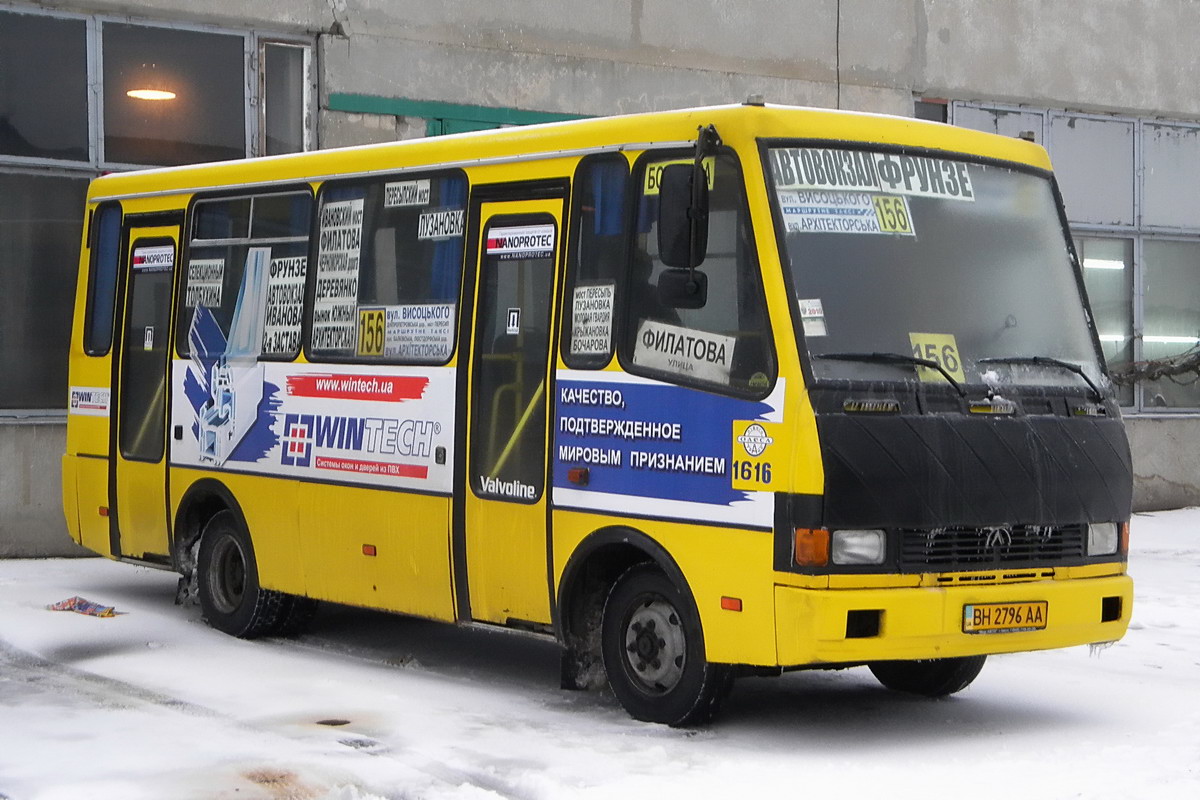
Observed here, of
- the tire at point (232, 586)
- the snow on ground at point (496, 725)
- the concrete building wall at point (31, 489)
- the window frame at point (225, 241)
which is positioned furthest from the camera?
the concrete building wall at point (31, 489)

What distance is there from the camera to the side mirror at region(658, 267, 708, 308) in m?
8.49

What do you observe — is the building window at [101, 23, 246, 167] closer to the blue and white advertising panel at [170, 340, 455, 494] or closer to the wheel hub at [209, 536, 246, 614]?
the blue and white advertising panel at [170, 340, 455, 494]

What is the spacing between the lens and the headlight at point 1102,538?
29.4ft

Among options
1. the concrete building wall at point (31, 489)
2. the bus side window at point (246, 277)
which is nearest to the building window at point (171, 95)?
the concrete building wall at point (31, 489)

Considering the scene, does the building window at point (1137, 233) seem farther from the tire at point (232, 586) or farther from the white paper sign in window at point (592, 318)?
the white paper sign in window at point (592, 318)

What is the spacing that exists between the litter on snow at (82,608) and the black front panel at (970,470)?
6.24 m

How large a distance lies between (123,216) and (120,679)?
14.0 feet

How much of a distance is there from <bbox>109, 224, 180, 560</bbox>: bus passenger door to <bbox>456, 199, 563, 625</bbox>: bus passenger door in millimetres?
3476

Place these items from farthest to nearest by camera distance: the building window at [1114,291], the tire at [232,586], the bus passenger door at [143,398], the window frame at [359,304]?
the building window at [1114,291] < the bus passenger door at [143,398] < the tire at [232,586] < the window frame at [359,304]

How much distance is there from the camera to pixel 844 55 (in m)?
20.2

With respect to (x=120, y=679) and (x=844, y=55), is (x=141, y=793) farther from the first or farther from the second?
(x=844, y=55)

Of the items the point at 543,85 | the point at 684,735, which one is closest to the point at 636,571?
the point at 684,735

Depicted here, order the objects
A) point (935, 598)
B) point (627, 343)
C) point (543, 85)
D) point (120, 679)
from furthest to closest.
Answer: point (543, 85)
point (120, 679)
point (627, 343)
point (935, 598)

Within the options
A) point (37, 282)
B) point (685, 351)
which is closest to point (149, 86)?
point (37, 282)
